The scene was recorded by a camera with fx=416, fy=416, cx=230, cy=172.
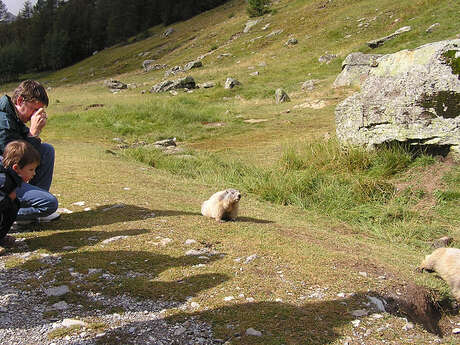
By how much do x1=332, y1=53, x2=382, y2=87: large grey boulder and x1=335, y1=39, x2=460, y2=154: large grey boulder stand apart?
11929 mm

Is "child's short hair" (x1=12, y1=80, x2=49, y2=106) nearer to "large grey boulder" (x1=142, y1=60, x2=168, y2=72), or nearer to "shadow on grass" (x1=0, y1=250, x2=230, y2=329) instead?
"shadow on grass" (x1=0, y1=250, x2=230, y2=329)

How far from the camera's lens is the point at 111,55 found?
75.8 m

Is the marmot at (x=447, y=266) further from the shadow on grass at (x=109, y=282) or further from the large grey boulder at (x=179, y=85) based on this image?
the large grey boulder at (x=179, y=85)

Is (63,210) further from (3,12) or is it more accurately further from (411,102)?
(3,12)

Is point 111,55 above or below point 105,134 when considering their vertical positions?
above

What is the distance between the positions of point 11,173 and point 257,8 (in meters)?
56.0

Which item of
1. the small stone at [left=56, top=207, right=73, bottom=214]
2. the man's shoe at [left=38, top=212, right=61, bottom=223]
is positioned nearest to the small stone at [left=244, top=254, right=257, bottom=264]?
the man's shoe at [left=38, top=212, right=61, bottom=223]

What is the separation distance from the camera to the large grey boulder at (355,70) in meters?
23.9

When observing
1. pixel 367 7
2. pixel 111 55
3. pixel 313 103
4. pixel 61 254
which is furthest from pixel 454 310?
pixel 111 55

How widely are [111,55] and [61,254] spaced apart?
76.8m

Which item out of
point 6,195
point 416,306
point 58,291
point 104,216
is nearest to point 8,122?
point 6,195

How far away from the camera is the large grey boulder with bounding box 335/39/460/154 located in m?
10.3

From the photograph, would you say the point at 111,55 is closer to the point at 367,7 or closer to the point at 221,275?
the point at 367,7

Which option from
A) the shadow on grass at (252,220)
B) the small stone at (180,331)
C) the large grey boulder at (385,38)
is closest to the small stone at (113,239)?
the shadow on grass at (252,220)
